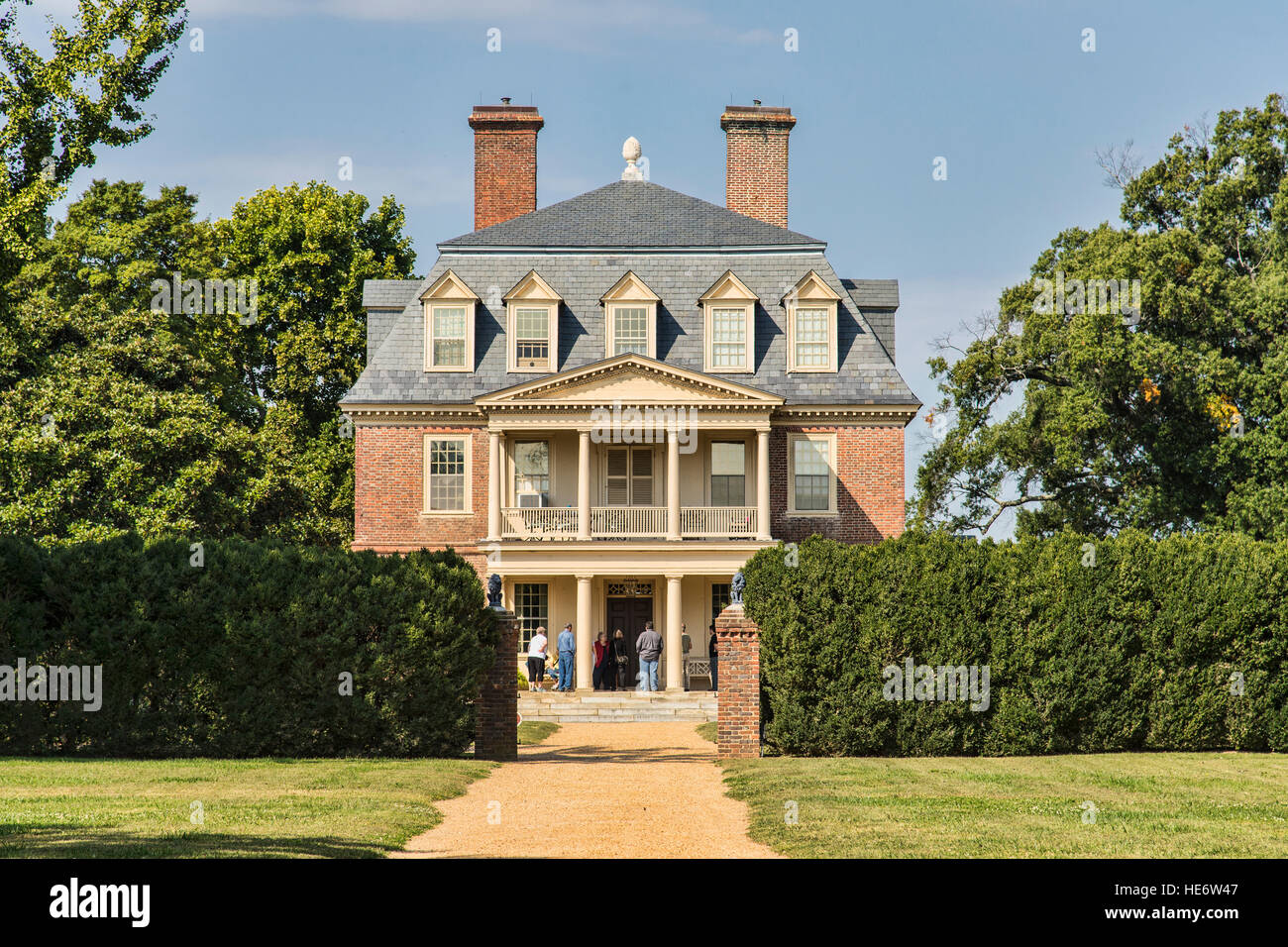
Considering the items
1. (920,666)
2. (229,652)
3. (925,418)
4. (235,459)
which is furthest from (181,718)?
(925,418)

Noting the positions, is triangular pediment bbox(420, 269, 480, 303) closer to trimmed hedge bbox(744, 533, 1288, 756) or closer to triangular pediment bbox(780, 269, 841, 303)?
triangular pediment bbox(780, 269, 841, 303)

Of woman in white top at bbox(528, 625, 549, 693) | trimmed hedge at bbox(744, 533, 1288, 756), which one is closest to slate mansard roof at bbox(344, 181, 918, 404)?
woman in white top at bbox(528, 625, 549, 693)

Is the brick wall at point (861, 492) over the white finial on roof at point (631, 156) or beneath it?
beneath

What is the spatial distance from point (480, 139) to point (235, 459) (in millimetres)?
12484

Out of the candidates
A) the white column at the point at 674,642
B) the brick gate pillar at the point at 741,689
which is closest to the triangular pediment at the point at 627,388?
the white column at the point at 674,642

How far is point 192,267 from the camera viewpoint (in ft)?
142

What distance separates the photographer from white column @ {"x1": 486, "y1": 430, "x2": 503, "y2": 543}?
3488cm

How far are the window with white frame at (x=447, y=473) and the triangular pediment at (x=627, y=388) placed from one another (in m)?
2.05

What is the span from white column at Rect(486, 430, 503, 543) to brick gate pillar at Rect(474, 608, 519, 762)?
577 inches

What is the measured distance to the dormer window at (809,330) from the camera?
119 feet

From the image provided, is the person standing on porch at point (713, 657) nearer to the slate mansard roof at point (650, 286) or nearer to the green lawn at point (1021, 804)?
the slate mansard roof at point (650, 286)

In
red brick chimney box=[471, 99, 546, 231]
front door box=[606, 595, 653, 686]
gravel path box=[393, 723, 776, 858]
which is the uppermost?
red brick chimney box=[471, 99, 546, 231]

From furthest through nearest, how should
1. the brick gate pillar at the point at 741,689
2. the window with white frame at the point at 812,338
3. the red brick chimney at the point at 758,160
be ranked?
the red brick chimney at the point at 758,160 < the window with white frame at the point at 812,338 < the brick gate pillar at the point at 741,689

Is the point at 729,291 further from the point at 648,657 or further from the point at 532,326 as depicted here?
the point at 648,657
